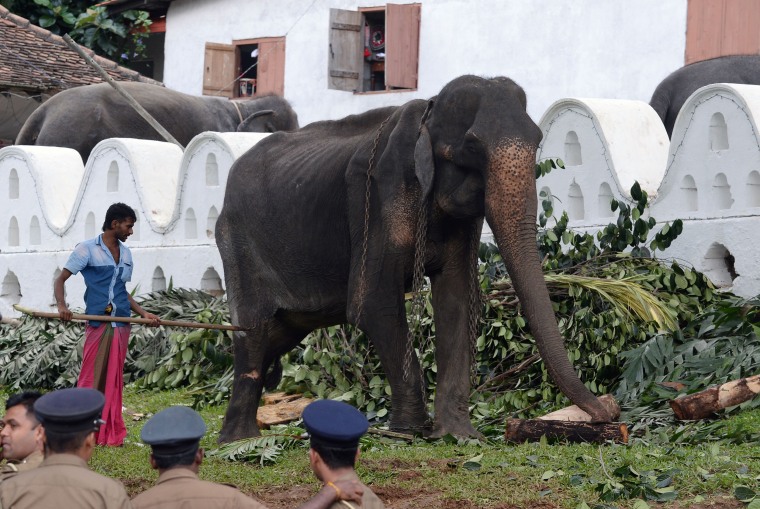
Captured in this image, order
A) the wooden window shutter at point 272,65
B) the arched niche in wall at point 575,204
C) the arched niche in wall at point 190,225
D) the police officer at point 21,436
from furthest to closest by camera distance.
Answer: the wooden window shutter at point 272,65, the arched niche in wall at point 190,225, the arched niche in wall at point 575,204, the police officer at point 21,436

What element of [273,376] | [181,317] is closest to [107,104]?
[181,317]

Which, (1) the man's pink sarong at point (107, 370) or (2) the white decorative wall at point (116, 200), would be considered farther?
(2) the white decorative wall at point (116, 200)

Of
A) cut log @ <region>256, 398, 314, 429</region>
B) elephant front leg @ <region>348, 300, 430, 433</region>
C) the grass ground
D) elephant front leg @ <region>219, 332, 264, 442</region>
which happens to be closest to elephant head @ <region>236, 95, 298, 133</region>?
cut log @ <region>256, 398, 314, 429</region>

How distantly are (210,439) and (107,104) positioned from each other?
29.0ft

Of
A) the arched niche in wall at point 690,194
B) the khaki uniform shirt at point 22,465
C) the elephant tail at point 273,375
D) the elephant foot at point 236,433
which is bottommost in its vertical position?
the elephant foot at point 236,433

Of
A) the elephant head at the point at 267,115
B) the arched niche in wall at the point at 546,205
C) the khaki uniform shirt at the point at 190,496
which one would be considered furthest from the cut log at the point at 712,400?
the elephant head at the point at 267,115

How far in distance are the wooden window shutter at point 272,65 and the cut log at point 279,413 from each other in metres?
14.3

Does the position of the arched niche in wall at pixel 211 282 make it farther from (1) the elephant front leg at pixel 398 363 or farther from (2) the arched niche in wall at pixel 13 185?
(1) the elephant front leg at pixel 398 363

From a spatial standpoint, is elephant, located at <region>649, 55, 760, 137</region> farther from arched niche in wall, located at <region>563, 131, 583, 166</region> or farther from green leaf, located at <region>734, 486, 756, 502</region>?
Result: green leaf, located at <region>734, 486, 756, 502</region>

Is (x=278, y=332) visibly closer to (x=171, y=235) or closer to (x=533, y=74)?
(x=171, y=235)

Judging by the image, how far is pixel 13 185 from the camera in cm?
1596

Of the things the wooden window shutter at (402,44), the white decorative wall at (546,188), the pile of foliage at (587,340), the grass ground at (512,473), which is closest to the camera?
the grass ground at (512,473)

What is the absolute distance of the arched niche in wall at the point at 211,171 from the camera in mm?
13828

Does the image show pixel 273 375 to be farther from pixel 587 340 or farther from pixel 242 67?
pixel 242 67
